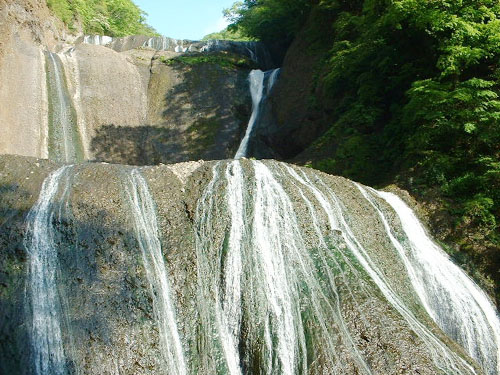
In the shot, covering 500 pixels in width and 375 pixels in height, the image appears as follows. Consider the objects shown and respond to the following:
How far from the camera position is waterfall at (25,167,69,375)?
3959 millimetres

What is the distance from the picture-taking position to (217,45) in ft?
58.9

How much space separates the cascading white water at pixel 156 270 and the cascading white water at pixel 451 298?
10.2 ft

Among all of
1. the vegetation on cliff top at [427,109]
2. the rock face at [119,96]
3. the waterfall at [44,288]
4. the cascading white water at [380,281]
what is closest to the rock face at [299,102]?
the vegetation on cliff top at [427,109]

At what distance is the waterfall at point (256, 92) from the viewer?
13953 millimetres

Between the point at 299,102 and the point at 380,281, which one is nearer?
the point at 380,281

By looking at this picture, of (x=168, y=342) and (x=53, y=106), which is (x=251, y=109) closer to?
(x=53, y=106)

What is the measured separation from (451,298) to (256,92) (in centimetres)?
1107

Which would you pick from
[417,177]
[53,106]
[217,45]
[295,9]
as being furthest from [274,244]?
[217,45]

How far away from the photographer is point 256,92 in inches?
602

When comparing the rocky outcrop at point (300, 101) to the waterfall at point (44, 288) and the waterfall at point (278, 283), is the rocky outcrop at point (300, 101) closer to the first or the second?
the waterfall at point (278, 283)

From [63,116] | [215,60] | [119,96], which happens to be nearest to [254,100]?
[215,60]

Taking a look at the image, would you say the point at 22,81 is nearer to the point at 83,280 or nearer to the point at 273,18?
the point at 273,18

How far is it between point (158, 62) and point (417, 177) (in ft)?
37.4

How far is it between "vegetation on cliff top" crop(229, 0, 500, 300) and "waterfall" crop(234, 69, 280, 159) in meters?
3.47
